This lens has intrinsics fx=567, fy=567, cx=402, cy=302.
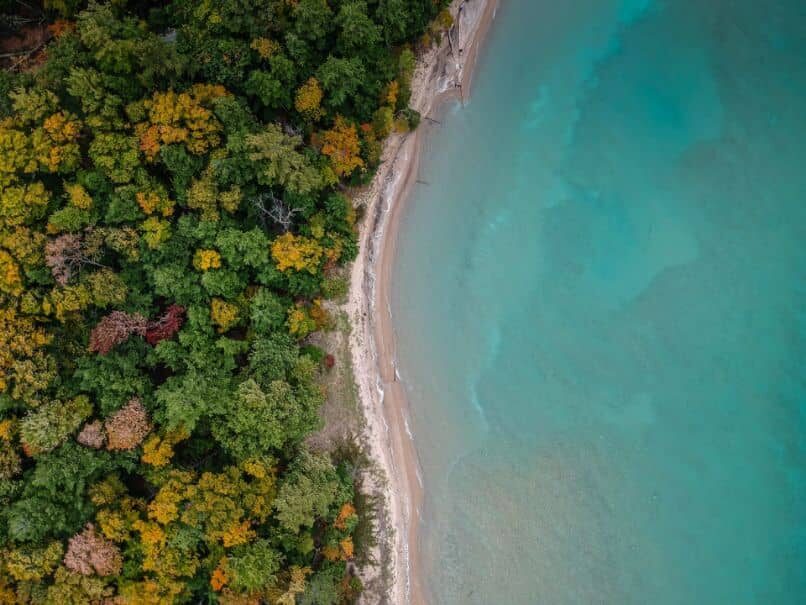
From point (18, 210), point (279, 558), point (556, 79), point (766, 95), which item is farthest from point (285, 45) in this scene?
point (766, 95)

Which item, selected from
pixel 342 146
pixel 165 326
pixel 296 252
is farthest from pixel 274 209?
pixel 165 326

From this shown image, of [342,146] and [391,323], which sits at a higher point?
[342,146]

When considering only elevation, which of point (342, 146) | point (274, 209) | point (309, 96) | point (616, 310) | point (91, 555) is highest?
point (309, 96)

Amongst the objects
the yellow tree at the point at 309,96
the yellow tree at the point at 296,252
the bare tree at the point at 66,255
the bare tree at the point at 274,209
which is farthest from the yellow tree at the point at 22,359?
the yellow tree at the point at 309,96

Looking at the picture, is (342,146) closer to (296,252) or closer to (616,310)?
(296,252)

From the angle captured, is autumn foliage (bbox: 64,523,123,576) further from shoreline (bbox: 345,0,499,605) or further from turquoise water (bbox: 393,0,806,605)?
turquoise water (bbox: 393,0,806,605)

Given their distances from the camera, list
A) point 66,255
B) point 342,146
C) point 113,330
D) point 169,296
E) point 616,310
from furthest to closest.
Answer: point 616,310, point 342,146, point 169,296, point 113,330, point 66,255

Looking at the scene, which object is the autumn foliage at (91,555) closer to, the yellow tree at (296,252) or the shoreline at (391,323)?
the shoreline at (391,323)

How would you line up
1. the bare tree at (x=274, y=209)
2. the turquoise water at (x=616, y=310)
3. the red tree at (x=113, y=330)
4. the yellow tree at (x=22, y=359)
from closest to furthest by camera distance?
the yellow tree at (x=22, y=359), the red tree at (x=113, y=330), the bare tree at (x=274, y=209), the turquoise water at (x=616, y=310)
